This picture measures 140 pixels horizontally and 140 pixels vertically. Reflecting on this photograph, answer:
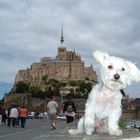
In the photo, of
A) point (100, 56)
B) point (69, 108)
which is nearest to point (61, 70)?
point (69, 108)

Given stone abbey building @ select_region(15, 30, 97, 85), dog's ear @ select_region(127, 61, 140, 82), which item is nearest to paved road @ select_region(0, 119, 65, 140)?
dog's ear @ select_region(127, 61, 140, 82)

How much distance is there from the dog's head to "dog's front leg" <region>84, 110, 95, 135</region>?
68 cm

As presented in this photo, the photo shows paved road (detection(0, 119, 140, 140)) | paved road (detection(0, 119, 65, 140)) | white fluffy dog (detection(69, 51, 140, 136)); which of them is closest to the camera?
paved road (detection(0, 119, 140, 140))

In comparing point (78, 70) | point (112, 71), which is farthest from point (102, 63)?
point (78, 70)

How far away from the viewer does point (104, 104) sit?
411 inches

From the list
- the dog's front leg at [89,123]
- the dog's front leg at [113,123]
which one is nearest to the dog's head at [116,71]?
the dog's front leg at [113,123]

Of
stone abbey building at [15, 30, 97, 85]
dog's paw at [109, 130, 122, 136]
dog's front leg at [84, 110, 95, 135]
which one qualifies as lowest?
dog's paw at [109, 130, 122, 136]

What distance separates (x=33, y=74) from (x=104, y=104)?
179638mm

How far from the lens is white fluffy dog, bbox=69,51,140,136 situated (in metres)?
10.1

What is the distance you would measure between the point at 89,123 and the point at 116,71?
45.7 inches

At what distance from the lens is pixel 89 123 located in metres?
10.1

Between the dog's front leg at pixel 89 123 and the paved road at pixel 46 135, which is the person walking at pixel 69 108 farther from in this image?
the dog's front leg at pixel 89 123

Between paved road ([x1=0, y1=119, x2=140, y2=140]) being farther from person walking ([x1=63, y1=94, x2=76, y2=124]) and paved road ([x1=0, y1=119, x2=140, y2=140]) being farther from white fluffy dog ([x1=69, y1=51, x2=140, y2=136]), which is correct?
person walking ([x1=63, y1=94, x2=76, y2=124])

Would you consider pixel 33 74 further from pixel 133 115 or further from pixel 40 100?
pixel 133 115
